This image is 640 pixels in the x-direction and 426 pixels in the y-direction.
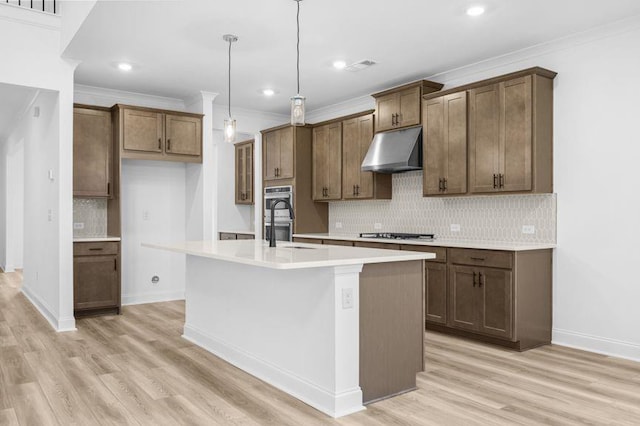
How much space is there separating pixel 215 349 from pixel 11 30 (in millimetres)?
3494

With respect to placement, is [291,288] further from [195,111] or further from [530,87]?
[195,111]

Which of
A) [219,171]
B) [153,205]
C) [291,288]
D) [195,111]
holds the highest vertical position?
[195,111]

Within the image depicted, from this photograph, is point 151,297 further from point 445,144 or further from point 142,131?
point 445,144

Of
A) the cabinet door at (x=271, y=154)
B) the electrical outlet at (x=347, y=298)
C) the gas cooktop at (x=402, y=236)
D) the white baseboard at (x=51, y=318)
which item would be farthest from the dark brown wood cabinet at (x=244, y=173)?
the electrical outlet at (x=347, y=298)

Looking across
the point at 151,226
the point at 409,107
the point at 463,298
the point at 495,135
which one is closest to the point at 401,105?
the point at 409,107

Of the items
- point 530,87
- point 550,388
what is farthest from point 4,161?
point 550,388

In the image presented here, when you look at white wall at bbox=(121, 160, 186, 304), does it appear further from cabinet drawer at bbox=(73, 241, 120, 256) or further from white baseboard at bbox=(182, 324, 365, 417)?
white baseboard at bbox=(182, 324, 365, 417)

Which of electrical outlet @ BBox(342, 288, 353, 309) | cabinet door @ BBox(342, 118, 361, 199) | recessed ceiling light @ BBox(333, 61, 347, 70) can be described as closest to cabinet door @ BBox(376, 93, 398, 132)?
cabinet door @ BBox(342, 118, 361, 199)

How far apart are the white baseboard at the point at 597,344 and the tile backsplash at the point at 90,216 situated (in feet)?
16.8

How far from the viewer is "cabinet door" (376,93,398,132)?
5614 millimetres

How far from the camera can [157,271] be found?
256 inches

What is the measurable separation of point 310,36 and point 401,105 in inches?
63.1

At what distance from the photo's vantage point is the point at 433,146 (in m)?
5.13

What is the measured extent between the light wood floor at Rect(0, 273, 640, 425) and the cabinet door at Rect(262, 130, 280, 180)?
3136mm
